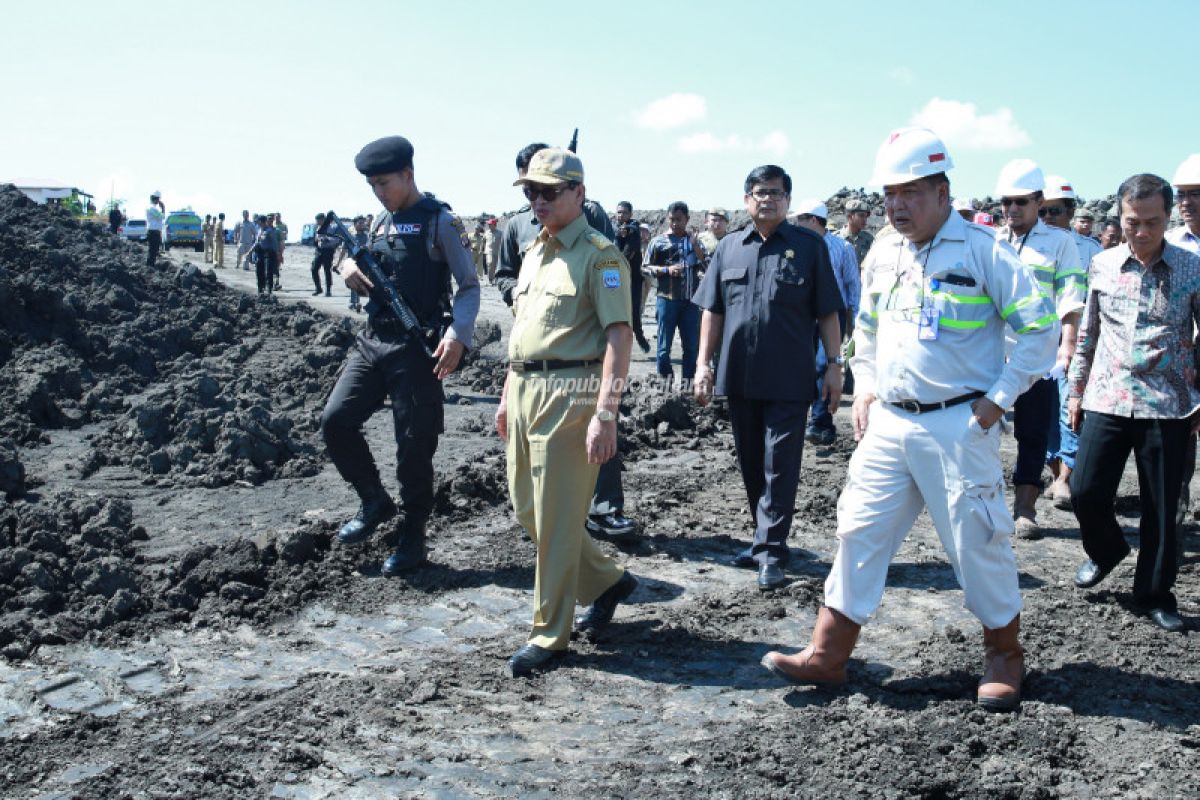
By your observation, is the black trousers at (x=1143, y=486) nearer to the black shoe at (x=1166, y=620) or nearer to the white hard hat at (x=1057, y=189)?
the black shoe at (x=1166, y=620)

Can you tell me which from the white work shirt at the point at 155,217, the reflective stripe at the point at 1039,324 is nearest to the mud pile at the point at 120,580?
the reflective stripe at the point at 1039,324

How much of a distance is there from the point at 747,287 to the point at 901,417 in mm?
2121

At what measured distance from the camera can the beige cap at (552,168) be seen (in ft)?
14.9

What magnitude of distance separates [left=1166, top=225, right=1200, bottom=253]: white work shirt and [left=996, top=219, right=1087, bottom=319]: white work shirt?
37.5 inches

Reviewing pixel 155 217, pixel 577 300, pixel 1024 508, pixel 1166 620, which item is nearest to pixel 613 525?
pixel 577 300

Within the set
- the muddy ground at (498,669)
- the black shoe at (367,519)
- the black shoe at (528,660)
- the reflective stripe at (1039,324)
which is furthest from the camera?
the black shoe at (367,519)

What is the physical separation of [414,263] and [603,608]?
2.20 meters

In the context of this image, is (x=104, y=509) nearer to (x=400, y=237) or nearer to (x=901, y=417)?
(x=400, y=237)

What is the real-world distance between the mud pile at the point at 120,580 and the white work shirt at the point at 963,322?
325cm

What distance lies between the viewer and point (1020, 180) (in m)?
6.73

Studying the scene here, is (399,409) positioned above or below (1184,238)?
below

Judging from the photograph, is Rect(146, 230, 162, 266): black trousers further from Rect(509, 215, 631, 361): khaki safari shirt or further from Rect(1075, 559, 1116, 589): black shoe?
Rect(1075, 559, 1116, 589): black shoe

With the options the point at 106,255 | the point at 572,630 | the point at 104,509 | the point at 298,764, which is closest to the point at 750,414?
the point at 572,630

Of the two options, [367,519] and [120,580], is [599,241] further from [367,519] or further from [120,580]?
[120,580]
